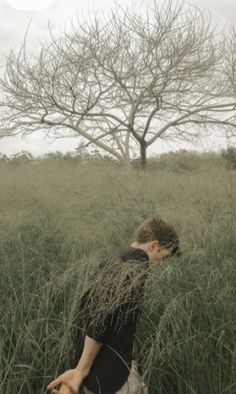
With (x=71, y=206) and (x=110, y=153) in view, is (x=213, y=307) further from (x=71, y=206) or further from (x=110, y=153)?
(x=110, y=153)

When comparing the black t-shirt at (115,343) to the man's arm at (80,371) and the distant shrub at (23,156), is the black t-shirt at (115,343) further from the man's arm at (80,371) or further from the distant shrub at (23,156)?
the distant shrub at (23,156)

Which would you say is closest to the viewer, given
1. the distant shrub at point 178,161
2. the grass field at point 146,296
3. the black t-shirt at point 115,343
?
the black t-shirt at point 115,343

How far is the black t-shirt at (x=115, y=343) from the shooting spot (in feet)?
7.46

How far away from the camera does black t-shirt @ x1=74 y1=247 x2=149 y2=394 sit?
2.27 meters

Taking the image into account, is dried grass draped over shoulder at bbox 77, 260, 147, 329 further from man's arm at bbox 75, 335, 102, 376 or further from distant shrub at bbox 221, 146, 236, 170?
distant shrub at bbox 221, 146, 236, 170

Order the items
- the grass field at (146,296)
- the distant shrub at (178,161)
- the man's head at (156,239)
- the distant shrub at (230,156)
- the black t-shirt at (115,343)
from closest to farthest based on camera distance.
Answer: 1. the black t-shirt at (115,343)
2. the man's head at (156,239)
3. the grass field at (146,296)
4. the distant shrub at (230,156)
5. the distant shrub at (178,161)

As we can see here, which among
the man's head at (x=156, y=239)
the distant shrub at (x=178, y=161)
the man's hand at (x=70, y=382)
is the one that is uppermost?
the distant shrub at (x=178, y=161)

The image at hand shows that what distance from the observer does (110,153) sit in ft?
53.0

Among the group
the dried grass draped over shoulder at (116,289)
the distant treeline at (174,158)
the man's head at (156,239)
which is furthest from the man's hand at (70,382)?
the distant treeline at (174,158)

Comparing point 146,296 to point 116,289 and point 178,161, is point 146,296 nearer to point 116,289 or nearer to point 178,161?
point 116,289

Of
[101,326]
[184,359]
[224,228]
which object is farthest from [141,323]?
[224,228]

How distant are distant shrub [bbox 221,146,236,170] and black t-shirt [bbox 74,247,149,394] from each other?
40.6 ft

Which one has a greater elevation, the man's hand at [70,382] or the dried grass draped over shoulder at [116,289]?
the dried grass draped over shoulder at [116,289]

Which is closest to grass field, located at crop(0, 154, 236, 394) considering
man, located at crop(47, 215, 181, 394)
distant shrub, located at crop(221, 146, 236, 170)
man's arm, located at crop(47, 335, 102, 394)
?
man, located at crop(47, 215, 181, 394)
